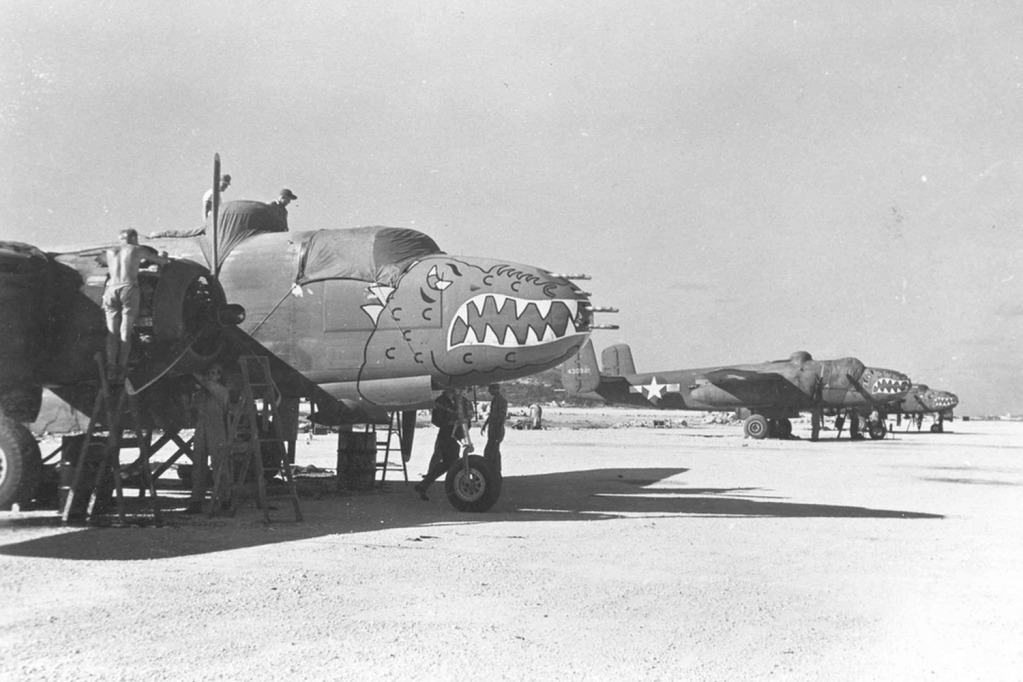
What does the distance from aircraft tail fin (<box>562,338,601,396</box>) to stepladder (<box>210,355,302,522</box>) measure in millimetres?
29798

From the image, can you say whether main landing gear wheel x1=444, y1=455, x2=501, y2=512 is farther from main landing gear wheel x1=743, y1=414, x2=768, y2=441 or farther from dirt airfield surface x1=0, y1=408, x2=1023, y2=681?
main landing gear wheel x1=743, y1=414, x2=768, y2=441

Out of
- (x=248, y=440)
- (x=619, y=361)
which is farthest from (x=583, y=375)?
(x=248, y=440)

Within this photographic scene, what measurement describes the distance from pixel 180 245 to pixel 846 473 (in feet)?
43.8

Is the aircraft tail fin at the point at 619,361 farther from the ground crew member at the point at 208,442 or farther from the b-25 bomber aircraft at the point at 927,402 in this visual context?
the ground crew member at the point at 208,442

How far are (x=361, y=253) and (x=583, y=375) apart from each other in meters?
30.2

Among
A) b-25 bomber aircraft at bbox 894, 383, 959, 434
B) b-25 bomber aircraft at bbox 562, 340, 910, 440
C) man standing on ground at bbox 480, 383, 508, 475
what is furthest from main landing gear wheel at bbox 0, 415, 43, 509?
b-25 bomber aircraft at bbox 894, 383, 959, 434

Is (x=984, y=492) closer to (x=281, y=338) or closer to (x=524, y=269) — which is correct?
(x=524, y=269)

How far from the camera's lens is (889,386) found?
35.5 m

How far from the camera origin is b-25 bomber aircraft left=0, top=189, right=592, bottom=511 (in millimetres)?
9828

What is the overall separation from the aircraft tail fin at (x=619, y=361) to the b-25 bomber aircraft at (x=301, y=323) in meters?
35.0

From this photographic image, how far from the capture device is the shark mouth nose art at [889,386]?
3547 cm

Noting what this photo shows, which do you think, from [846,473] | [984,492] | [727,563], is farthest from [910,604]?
[846,473]

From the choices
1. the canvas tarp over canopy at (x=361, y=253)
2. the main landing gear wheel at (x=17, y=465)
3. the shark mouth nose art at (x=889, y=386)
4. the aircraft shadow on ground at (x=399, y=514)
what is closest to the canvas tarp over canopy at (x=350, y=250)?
the canvas tarp over canopy at (x=361, y=253)

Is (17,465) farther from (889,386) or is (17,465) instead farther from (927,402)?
(927,402)
